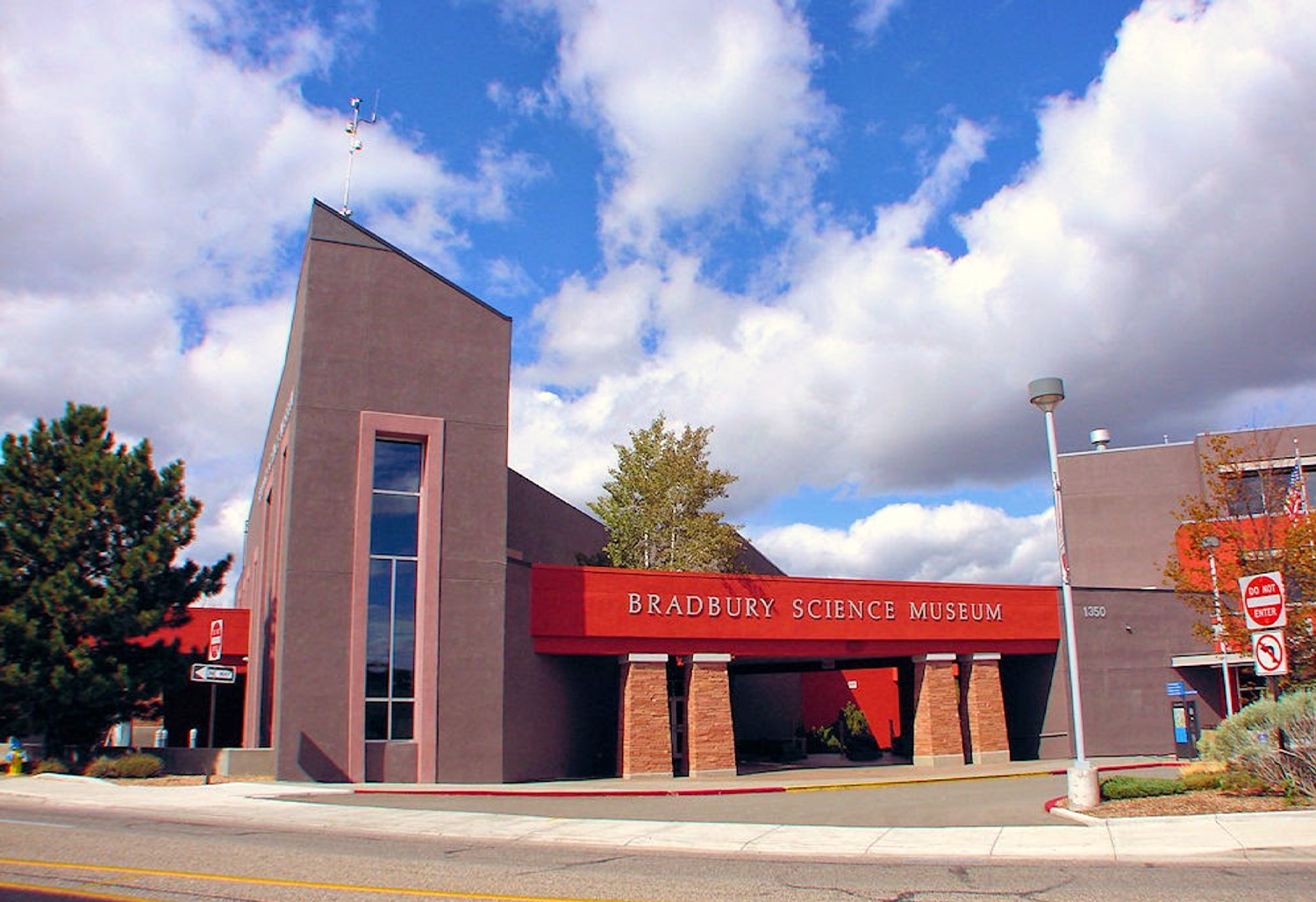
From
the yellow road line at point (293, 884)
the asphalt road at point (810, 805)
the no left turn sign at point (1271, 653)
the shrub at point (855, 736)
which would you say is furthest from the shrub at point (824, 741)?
the yellow road line at point (293, 884)

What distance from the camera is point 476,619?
27.5 meters

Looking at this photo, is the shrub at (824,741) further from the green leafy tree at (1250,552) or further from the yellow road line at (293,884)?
the yellow road line at (293,884)

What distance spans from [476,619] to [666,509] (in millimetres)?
17298

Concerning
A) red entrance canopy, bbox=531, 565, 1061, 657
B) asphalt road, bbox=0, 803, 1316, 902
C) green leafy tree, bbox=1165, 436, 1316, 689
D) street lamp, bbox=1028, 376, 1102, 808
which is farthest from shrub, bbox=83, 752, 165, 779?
green leafy tree, bbox=1165, 436, 1316, 689

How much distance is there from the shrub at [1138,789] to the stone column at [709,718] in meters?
13.5

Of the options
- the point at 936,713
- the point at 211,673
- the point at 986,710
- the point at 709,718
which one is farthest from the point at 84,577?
the point at 986,710

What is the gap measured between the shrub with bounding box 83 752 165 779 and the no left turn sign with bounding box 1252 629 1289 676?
23.5 metres

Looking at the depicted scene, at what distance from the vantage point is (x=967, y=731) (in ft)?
117

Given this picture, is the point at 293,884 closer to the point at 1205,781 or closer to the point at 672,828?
the point at 672,828

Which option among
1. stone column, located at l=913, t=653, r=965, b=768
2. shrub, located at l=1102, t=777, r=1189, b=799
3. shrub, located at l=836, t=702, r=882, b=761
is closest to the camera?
shrub, located at l=1102, t=777, r=1189, b=799

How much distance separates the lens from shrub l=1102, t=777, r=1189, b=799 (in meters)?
17.6

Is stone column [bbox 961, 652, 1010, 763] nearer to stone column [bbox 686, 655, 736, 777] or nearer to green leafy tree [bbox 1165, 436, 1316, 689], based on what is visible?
green leafy tree [bbox 1165, 436, 1316, 689]

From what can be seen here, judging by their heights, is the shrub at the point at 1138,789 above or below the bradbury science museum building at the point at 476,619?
below

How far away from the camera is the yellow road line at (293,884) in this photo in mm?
10156
